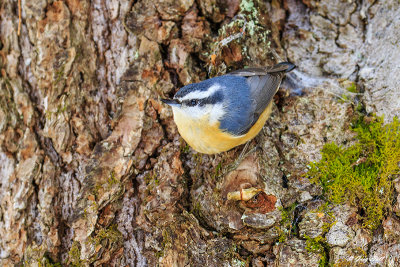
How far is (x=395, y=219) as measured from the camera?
1903mm

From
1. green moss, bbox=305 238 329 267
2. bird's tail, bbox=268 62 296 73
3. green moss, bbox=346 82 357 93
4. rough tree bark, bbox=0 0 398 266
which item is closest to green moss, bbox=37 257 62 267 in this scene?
rough tree bark, bbox=0 0 398 266

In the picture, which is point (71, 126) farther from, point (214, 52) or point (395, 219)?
point (395, 219)

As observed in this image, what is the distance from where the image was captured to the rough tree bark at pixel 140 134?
6.82 feet

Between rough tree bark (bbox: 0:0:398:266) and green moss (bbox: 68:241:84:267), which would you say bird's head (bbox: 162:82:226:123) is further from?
green moss (bbox: 68:241:84:267)

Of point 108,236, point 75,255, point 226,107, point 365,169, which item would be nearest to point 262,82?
point 226,107

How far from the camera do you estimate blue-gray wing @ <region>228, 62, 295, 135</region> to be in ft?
7.71

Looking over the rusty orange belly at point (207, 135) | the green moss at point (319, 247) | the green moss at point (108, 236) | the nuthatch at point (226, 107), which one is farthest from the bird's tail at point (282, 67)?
the green moss at point (108, 236)

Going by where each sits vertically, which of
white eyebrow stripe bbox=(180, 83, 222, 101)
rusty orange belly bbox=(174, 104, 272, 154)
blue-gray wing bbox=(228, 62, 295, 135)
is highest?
white eyebrow stripe bbox=(180, 83, 222, 101)

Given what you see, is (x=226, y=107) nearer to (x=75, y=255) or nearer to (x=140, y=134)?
(x=140, y=134)

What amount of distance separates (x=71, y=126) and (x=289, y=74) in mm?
1536

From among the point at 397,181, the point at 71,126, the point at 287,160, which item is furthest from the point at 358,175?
the point at 71,126

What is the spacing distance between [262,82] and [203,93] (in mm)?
437

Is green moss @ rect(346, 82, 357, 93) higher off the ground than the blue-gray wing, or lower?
lower

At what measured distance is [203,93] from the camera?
220 centimetres
